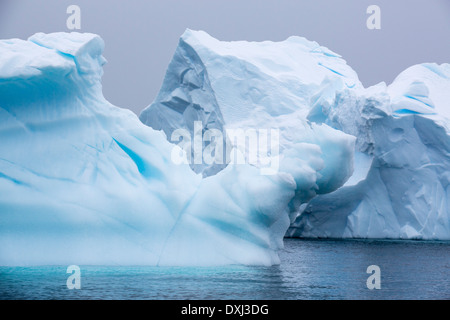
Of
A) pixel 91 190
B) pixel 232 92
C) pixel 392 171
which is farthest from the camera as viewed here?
pixel 232 92

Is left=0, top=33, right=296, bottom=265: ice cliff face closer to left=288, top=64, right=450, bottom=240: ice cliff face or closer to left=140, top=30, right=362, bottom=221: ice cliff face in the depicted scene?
left=140, top=30, right=362, bottom=221: ice cliff face

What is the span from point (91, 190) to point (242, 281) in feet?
8.59

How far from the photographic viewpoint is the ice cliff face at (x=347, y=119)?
656 inches

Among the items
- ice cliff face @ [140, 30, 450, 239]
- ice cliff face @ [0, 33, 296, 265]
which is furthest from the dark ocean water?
ice cliff face @ [140, 30, 450, 239]

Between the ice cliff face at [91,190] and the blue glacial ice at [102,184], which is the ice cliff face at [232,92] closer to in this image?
the blue glacial ice at [102,184]

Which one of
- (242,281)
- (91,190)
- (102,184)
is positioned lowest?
(242,281)

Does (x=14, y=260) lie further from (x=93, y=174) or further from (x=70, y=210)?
(x=93, y=174)

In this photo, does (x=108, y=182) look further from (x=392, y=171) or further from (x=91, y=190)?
(x=392, y=171)

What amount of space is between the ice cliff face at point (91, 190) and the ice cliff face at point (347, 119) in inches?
184

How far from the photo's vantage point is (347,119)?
57.0 feet

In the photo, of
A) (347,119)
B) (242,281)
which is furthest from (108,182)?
(347,119)

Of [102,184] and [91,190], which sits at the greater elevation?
[102,184]

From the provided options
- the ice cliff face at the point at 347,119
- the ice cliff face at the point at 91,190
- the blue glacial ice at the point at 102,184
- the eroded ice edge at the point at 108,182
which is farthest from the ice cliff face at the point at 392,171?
the ice cliff face at the point at 91,190

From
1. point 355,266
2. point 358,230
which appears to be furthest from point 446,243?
point 355,266
